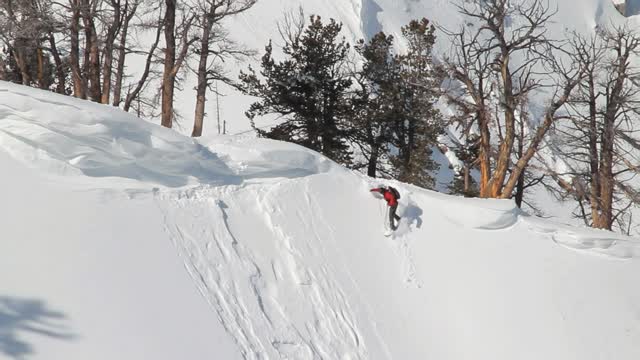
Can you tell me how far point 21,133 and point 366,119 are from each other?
38.4 ft

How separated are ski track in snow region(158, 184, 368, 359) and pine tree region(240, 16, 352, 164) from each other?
833 centimetres

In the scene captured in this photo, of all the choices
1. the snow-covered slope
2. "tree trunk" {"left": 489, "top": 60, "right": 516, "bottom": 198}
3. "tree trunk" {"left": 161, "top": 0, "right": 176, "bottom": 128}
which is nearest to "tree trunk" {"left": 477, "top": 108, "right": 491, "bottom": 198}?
"tree trunk" {"left": 489, "top": 60, "right": 516, "bottom": 198}

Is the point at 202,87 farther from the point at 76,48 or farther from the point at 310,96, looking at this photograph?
the point at 310,96

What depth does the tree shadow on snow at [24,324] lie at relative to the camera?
465 cm

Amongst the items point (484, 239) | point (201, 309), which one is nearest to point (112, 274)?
point (201, 309)

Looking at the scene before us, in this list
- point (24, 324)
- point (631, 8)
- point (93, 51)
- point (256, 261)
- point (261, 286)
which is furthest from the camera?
point (631, 8)

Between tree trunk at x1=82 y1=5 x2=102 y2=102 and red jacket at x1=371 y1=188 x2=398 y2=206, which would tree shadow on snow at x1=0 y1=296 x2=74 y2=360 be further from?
tree trunk at x1=82 y1=5 x2=102 y2=102

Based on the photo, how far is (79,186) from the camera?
7309 mm

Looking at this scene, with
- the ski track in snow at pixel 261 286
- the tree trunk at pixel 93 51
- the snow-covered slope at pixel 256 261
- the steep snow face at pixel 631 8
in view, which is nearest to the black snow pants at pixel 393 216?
the snow-covered slope at pixel 256 261

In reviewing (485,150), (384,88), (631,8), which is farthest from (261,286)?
(631,8)

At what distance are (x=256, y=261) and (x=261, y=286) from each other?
517 mm

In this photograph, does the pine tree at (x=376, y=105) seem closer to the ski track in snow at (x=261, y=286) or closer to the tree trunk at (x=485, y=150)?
the tree trunk at (x=485, y=150)

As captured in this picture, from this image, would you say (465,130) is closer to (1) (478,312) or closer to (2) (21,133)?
(1) (478,312)

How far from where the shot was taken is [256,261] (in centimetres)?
790
